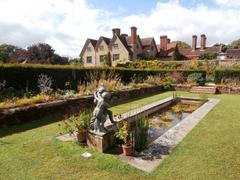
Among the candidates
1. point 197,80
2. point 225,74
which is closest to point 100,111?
point 197,80

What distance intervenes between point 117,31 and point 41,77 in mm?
26425

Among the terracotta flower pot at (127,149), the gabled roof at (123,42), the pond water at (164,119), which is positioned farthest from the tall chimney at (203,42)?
the terracotta flower pot at (127,149)

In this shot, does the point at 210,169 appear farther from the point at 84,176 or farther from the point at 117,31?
the point at 117,31

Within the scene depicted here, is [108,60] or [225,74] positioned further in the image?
[108,60]

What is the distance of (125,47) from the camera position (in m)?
33.4

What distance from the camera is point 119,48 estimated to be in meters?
34.1

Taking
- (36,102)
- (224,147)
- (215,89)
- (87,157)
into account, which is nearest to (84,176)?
(87,157)

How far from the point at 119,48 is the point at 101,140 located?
3126 centimetres

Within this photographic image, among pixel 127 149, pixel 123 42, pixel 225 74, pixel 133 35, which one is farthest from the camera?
pixel 123 42

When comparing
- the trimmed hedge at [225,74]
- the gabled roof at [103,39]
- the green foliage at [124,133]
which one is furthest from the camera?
the gabled roof at [103,39]

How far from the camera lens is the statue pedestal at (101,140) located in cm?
392

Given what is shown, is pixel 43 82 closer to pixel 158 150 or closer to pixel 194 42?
pixel 158 150

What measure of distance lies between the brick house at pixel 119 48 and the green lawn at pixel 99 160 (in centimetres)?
2902

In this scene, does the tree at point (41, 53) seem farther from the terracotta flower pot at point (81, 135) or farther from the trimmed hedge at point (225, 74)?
the terracotta flower pot at point (81, 135)
